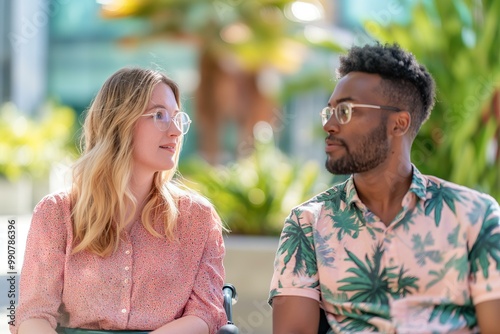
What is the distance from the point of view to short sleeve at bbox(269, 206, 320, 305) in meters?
2.60

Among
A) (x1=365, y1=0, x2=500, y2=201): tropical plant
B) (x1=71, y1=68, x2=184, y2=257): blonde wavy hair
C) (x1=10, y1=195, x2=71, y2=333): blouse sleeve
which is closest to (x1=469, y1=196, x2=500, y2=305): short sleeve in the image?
(x1=71, y1=68, x2=184, y2=257): blonde wavy hair

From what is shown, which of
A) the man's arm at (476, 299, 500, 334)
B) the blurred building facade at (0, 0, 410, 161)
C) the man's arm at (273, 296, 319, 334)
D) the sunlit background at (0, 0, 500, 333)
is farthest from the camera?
the blurred building facade at (0, 0, 410, 161)

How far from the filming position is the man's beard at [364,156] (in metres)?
2.60

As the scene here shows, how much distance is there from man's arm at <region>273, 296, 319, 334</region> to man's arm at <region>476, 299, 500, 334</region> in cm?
53

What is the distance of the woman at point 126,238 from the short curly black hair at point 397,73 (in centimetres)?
69

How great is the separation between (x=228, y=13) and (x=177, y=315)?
43.1ft

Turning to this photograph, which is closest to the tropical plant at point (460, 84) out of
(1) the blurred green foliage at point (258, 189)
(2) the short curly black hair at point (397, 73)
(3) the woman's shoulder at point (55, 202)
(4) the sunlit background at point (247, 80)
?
(4) the sunlit background at point (247, 80)

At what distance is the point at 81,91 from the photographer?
24078 millimetres

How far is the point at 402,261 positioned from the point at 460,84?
420 centimetres

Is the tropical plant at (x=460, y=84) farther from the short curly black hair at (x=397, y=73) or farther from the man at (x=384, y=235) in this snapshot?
the man at (x=384, y=235)

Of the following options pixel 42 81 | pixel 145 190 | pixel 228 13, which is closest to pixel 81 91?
pixel 42 81

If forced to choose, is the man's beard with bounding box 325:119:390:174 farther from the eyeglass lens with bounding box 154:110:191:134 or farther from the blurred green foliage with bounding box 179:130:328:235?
the blurred green foliage with bounding box 179:130:328:235

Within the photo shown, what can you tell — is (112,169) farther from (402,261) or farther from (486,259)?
(486,259)

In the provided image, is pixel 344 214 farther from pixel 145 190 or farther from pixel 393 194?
pixel 145 190
